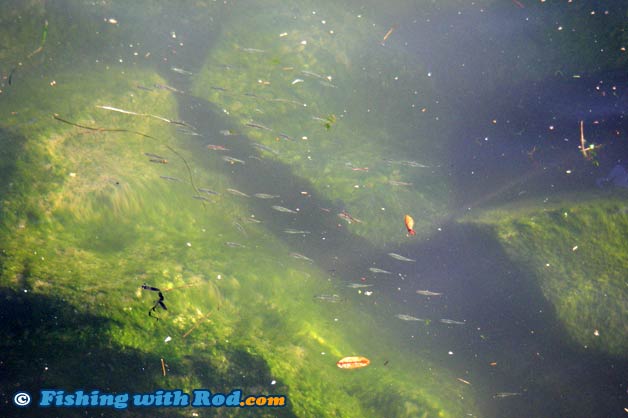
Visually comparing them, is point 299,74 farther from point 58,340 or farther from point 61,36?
point 58,340

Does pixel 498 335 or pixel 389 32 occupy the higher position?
pixel 389 32

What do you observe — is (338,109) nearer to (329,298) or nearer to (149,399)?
(329,298)

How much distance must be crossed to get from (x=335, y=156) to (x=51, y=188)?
5.94 meters

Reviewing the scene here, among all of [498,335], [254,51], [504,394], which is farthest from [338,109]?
[504,394]

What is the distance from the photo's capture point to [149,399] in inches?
126

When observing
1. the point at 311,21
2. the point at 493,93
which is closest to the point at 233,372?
the point at 493,93

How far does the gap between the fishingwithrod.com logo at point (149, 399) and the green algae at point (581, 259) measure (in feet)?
18.2

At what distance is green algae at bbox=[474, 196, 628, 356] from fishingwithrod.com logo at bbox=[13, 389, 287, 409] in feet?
18.2

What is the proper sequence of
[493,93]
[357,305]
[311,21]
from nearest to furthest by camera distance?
1. [357,305]
2. [493,93]
3. [311,21]

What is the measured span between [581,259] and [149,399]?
25.0ft

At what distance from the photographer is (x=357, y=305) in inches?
268

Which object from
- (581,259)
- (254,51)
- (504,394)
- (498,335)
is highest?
(254,51)

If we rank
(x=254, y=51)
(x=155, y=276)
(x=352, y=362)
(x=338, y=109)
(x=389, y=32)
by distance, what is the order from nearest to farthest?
(x=155, y=276), (x=352, y=362), (x=254, y=51), (x=338, y=109), (x=389, y=32)

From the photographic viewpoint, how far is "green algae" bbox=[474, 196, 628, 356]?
549cm
